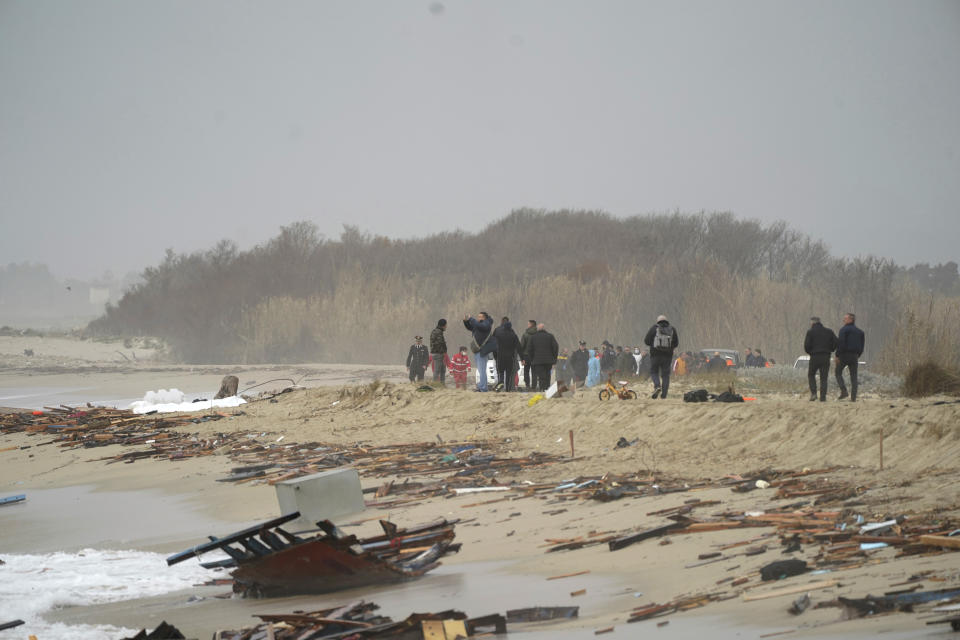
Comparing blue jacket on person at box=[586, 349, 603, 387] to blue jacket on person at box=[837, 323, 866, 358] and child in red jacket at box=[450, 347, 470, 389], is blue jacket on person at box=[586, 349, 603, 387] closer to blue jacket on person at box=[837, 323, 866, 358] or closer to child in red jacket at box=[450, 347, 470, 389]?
child in red jacket at box=[450, 347, 470, 389]

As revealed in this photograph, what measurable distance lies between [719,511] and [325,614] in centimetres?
411

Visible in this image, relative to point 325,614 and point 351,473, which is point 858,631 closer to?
point 325,614

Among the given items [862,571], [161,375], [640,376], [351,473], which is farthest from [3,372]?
[862,571]

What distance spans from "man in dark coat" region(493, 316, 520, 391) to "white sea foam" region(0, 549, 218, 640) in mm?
11865

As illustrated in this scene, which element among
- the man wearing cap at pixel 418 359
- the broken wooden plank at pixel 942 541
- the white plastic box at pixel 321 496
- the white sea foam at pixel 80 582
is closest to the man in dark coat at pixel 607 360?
the man wearing cap at pixel 418 359

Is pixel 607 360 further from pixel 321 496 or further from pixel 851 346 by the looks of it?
pixel 321 496

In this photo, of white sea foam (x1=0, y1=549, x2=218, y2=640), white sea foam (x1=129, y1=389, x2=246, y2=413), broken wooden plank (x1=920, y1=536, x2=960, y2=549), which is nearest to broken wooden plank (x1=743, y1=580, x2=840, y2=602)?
broken wooden plank (x1=920, y1=536, x2=960, y2=549)

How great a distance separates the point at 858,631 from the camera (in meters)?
5.14

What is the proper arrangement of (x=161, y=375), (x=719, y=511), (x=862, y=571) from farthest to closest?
(x=161, y=375) < (x=719, y=511) < (x=862, y=571)

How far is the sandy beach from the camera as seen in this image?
21.1ft

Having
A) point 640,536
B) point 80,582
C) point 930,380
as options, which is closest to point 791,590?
point 640,536

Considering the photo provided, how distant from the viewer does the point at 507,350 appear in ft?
71.1

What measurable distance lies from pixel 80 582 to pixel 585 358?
66.8 ft

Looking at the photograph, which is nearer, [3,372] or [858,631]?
[858,631]
